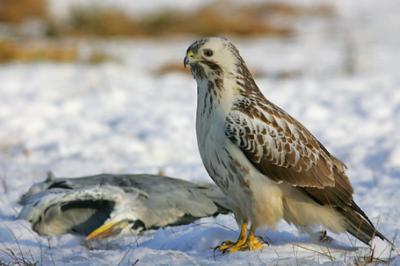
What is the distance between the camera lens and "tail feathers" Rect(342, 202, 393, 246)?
14.5ft

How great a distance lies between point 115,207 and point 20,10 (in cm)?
1588

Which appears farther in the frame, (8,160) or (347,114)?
(347,114)

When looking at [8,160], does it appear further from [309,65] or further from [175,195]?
[309,65]

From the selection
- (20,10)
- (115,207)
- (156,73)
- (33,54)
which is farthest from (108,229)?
(20,10)

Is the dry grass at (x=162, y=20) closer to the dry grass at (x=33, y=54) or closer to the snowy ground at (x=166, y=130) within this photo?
the snowy ground at (x=166, y=130)

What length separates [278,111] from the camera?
4555 mm

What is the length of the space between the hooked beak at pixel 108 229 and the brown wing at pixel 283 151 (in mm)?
1217

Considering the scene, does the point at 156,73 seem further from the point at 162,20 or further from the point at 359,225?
the point at 359,225

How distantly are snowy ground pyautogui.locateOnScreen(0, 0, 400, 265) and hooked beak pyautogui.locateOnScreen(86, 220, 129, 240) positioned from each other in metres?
0.08

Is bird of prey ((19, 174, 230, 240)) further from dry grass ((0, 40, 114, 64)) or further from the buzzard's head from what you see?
dry grass ((0, 40, 114, 64))

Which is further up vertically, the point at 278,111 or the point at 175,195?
the point at 278,111

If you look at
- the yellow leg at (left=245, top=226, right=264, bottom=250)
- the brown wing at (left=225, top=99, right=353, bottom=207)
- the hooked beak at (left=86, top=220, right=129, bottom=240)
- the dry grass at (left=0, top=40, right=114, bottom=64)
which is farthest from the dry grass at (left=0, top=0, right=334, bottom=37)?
the yellow leg at (left=245, top=226, right=264, bottom=250)

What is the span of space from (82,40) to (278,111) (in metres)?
13.7

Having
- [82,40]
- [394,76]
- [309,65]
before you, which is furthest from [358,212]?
[82,40]
